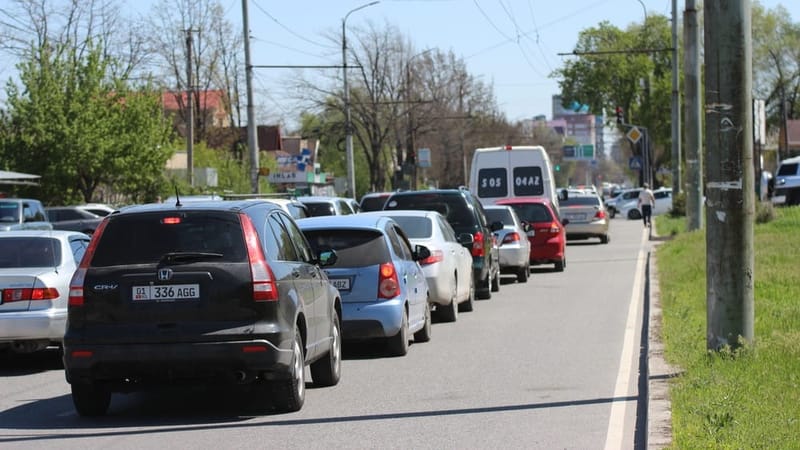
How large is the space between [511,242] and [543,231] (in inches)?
119

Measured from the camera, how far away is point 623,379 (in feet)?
38.6

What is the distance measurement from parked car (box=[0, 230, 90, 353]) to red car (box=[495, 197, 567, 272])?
49.5ft

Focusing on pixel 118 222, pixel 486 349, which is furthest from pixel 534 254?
pixel 118 222

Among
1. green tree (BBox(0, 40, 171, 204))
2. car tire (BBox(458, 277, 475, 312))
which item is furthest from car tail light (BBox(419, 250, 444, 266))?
green tree (BBox(0, 40, 171, 204))

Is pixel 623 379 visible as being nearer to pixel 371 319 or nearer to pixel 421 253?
pixel 371 319

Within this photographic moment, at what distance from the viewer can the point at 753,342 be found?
11.5m

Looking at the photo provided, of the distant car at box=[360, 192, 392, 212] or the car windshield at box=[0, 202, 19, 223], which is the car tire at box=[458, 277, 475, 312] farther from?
the car windshield at box=[0, 202, 19, 223]

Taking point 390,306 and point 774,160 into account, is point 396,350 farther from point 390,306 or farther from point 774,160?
point 774,160

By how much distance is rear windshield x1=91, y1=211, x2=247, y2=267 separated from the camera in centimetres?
981

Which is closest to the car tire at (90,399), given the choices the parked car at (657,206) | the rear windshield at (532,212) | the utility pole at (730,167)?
the utility pole at (730,167)

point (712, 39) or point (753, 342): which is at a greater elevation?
point (712, 39)

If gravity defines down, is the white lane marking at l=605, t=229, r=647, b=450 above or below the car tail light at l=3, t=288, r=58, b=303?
below

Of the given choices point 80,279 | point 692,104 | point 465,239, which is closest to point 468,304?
point 465,239

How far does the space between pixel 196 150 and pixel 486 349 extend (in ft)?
166
